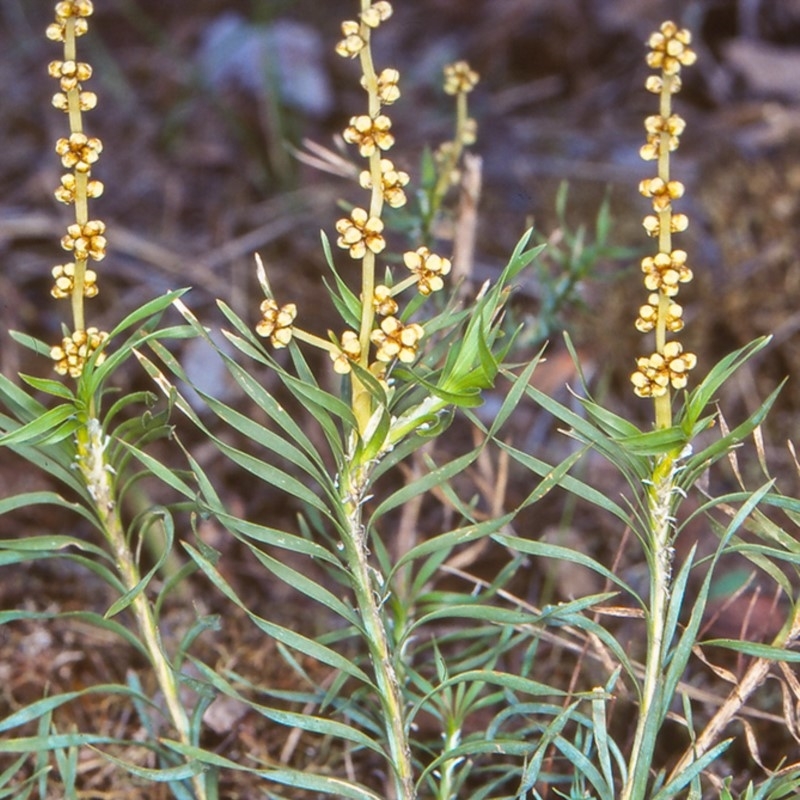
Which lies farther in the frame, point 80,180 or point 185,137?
point 185,137

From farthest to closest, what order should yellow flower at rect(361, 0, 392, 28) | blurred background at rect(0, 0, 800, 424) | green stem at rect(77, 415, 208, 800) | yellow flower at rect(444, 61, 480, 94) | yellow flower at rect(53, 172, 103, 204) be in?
1. blurred background at rect(0, 0, 800, 424)
2. yellow flower at rect(444, 61, 480, 94)
3. green stem at rect(77, 415, 208, 800)
4. yellow flower at rect(53, 172, 103, 204)
5. yellow flower at rect(361, 0, 392, 28)

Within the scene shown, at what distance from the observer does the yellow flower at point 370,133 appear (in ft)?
3.82

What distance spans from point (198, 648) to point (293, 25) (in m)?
2.15

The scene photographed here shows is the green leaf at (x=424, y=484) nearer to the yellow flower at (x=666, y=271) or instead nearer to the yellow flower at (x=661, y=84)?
the yellow flower at (x=666, y=271)

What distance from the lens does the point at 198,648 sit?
1.99 m

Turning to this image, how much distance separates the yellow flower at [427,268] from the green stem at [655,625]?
34 cm

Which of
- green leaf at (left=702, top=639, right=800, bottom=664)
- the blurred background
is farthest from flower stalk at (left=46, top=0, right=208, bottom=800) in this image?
the blurred background

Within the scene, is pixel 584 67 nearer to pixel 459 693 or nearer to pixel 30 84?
pixel 30 84

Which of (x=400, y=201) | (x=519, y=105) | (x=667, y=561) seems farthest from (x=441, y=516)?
(x=519, y=105)

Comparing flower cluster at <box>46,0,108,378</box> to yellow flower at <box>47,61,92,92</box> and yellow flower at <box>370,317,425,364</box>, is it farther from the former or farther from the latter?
yellow flower at <box>370,317,425,364</box>

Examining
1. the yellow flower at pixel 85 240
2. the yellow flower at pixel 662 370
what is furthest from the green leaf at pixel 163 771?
the yellow flower at pixel 662 370

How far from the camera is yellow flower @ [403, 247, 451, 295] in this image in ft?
3.88

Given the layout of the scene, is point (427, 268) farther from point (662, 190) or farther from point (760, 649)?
point (760, 649)

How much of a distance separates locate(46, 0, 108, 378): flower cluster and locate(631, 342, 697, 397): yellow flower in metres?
0.61
